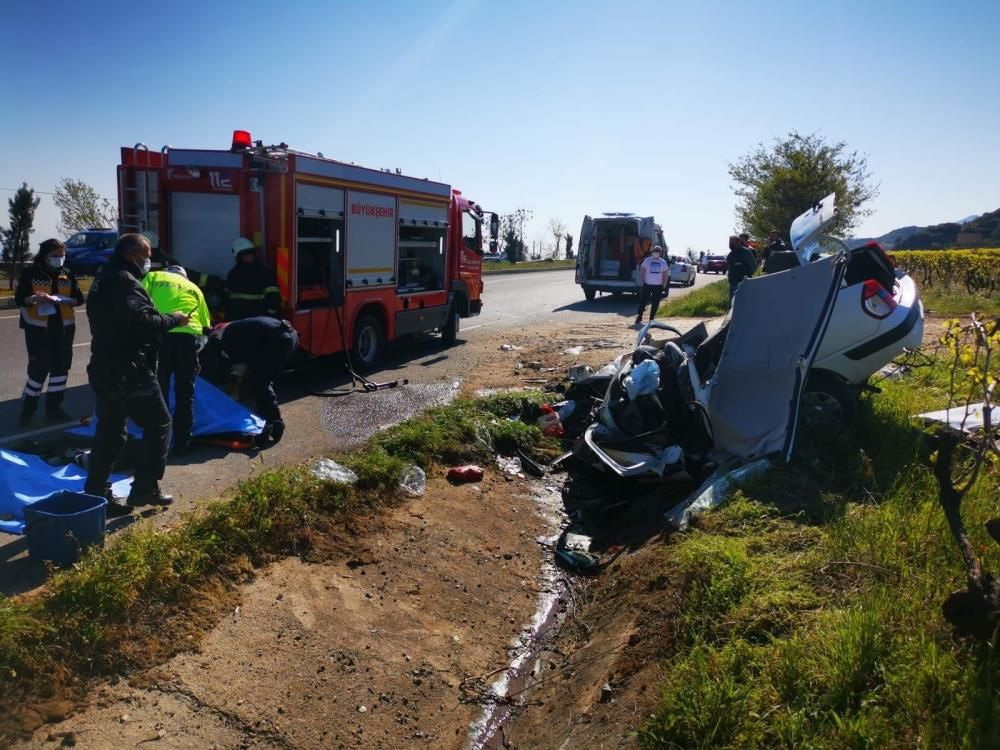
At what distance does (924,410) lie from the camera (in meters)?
7.02

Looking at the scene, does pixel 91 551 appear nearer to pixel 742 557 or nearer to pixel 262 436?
pixel 262 436

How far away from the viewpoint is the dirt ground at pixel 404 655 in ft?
10.3

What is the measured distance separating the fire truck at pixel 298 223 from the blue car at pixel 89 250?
14863 millimetres

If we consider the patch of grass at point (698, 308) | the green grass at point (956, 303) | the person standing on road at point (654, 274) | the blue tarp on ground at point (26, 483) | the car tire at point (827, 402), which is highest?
the person standing on road at point (654, 274)

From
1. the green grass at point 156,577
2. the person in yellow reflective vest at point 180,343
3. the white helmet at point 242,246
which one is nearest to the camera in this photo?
the green grass at point 156,577

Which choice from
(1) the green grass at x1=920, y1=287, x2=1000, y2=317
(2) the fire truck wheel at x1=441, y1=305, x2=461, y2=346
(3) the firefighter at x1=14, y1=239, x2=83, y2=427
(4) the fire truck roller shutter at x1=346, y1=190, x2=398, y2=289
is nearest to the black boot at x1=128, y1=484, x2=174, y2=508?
(3) the firefighter at x1=14, y1=239, x2=83, y2=427

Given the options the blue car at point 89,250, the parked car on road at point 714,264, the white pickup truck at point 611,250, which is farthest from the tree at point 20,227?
the parked car on road at point 714,264

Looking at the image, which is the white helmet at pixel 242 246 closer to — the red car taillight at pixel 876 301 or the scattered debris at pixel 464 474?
the scattered debris at pixel 464 474

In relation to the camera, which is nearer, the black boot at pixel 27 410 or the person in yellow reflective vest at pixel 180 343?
the person in yellow reflective vest at pixel 180 343

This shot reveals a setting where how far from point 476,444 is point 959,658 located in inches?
177

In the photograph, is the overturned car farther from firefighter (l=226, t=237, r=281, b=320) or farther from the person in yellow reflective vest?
firefighter (l=226, t=237, r=281, b=320)

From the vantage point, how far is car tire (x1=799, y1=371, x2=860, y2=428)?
6.53 meters

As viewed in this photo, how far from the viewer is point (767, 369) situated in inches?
243

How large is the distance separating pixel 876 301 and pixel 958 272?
2096 centimetres
